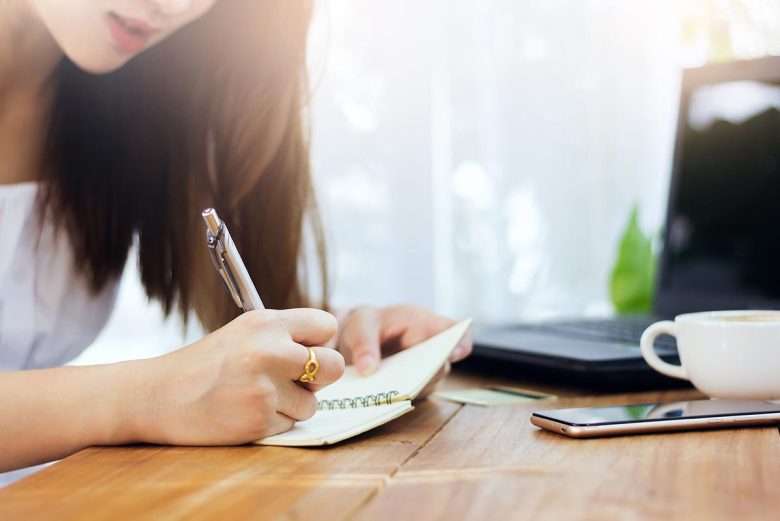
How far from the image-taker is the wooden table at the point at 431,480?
386 millimetres

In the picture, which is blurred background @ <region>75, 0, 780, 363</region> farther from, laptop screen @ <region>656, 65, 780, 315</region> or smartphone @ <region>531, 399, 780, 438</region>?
smartphone @ <region>531, 399, 780, 438</region>

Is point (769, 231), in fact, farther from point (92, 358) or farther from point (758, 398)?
point (92, 358)

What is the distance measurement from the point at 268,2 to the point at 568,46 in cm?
98

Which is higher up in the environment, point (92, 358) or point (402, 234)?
point (402, 234)

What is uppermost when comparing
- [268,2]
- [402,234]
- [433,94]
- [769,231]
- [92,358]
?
[268,2]

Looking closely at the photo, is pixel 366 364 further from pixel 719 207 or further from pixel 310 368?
pixel 719 207

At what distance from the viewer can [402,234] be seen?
6.10ft

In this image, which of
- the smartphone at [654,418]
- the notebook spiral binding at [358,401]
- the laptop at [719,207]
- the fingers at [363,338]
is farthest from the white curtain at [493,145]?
the smartphone at [654,418]

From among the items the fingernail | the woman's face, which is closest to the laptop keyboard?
the fingernail

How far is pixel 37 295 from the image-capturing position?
1.01 meters

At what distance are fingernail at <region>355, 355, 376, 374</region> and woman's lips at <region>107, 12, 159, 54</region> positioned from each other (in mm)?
438

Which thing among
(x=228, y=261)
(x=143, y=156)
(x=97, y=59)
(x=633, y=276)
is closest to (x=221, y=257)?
(x=228, y=261)

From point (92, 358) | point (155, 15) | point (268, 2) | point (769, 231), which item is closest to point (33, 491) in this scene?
point (155, 15)

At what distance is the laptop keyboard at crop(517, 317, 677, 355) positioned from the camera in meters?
0.81
